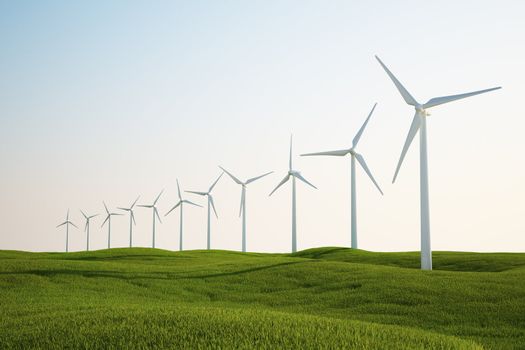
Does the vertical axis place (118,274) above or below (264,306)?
above

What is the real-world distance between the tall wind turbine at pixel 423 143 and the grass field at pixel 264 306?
17.9 feet

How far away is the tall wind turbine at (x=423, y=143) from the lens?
44.4 meters

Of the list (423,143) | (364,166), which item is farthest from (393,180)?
(364,166)

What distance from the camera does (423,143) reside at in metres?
45.5

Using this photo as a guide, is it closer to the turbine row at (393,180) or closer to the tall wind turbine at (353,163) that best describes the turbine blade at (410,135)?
the turbine row at (393,180)

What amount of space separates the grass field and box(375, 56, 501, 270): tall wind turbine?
545 cm

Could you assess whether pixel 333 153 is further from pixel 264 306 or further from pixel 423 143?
pixel 264 306

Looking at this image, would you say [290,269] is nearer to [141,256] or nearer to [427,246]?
[427,246]

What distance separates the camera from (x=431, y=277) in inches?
1404

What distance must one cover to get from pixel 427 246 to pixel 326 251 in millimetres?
30583

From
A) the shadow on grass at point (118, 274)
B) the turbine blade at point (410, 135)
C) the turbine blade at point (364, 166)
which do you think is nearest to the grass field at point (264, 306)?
the shadow on grass at point (118, 274)

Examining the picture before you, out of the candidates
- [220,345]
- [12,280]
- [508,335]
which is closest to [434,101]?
[508,335]

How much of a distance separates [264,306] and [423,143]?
70.0ft

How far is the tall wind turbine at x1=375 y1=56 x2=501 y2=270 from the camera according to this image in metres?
44.4
